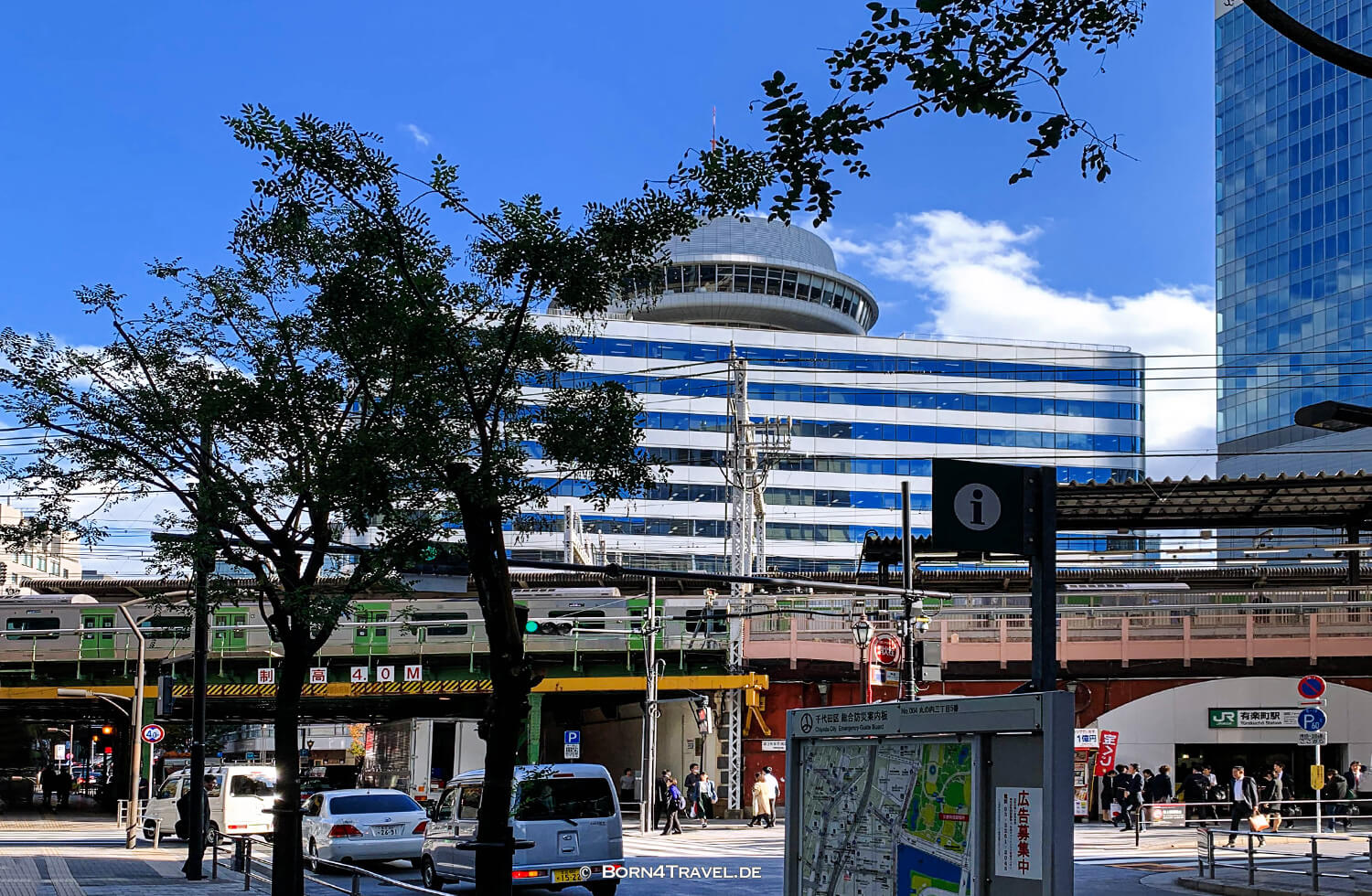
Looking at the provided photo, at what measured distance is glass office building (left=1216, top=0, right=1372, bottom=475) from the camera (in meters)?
107

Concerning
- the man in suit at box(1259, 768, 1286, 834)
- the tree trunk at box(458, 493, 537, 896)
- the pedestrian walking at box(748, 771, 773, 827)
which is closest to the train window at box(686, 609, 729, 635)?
the pedestrian walking at box(748, 771, 773, 827)

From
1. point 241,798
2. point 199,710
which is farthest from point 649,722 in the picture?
point 199,710

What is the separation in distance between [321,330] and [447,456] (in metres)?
4.53

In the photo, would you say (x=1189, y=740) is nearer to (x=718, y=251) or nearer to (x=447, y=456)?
(x=447, y=456)

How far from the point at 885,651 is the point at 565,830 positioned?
16.0 m

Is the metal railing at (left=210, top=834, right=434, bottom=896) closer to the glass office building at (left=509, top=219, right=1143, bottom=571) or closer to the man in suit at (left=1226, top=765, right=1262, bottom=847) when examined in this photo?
the man in suit at (left=1226, top=765, right=1262, bottom=847)

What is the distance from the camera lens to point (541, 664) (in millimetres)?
44969

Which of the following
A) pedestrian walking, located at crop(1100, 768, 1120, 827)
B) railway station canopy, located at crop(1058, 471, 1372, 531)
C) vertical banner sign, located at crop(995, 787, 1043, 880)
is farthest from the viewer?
pedestrian walking, located at crop(1100, 768, 1120, 827)

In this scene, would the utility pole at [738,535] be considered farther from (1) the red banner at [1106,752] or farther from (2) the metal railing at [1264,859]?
(2) the metal railing at [1264,859]

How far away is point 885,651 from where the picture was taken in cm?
3475

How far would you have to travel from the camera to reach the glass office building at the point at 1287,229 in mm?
106625

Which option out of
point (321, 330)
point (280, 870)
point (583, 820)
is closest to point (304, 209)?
point (321, 330)

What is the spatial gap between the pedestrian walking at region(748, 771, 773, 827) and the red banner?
8.77 metres

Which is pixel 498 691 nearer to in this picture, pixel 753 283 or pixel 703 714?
pixel 703 714
